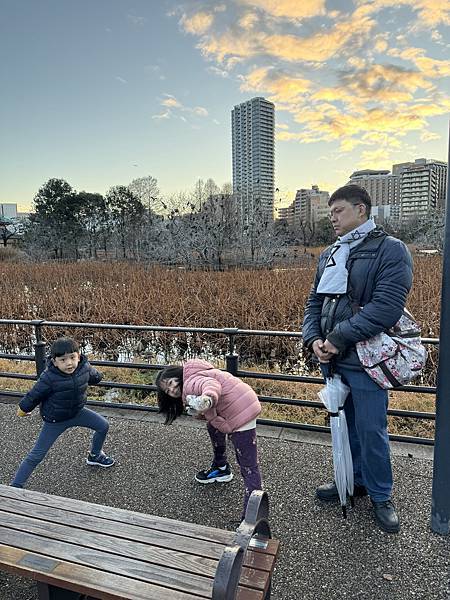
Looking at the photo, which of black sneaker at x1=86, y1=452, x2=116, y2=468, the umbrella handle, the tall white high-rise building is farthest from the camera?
the tall white high-rise building

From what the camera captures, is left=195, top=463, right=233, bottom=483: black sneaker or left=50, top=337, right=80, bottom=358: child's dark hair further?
left=195, top=463, right=233, bottom=483: black sneaker

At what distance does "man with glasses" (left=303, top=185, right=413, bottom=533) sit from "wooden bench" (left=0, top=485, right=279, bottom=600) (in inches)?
37.4

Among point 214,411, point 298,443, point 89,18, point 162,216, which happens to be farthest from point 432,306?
point 162,216

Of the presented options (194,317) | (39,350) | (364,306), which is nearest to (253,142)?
(194,317)

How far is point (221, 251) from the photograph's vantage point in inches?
1025

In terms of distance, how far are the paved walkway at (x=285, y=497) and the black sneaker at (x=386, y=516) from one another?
39mm

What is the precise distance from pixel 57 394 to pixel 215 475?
123cm

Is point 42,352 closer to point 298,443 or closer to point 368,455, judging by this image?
point 298,443

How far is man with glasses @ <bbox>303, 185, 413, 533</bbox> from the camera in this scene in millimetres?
2199

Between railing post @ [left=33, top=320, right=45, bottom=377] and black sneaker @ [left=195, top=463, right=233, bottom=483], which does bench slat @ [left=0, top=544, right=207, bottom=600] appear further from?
railing post @ [left=33, top=320, right=45, bottom=377]

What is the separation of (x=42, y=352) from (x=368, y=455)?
11.4ft

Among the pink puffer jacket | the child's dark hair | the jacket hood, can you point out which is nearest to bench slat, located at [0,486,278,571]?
the pink puffer jacket

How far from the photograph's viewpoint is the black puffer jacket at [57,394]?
267 cm

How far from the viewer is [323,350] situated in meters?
2.43
